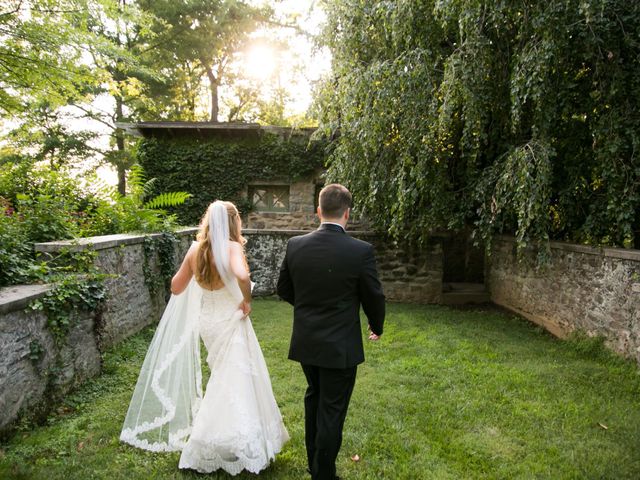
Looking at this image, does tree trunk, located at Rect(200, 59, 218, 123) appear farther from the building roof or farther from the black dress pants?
the black dress pants

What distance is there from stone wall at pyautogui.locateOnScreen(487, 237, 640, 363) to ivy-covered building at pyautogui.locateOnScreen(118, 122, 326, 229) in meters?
5.96

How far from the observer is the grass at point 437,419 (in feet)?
10.1

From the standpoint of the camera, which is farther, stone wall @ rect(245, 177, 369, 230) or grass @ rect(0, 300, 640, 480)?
stone wall @ rect(245, 177, 369, 230)

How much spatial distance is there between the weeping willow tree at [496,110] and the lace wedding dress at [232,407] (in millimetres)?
4268

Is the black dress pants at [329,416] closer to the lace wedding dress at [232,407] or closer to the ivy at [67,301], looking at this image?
the lace wedding dress at [232,407]

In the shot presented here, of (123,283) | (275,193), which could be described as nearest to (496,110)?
(123,283)

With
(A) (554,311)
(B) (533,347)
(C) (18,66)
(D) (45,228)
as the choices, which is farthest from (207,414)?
(C) (18,66)

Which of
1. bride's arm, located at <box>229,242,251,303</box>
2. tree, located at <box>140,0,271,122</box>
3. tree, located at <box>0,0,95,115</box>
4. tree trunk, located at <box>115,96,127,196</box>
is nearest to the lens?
bride's arm, located at <box>229,242,251,303</box>

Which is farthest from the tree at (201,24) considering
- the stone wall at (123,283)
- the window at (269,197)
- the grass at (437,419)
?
the grass at (437,419)

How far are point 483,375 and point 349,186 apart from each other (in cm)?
443

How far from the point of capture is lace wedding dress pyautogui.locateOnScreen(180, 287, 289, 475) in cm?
283

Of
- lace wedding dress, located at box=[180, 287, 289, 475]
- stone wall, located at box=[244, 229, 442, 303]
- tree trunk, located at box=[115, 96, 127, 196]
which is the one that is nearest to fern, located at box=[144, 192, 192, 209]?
stone wall, located at box=[244, 229, 442, 303]

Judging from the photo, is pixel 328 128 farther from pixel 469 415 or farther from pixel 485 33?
pixel 469 415

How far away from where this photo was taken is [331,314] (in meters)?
2.61
